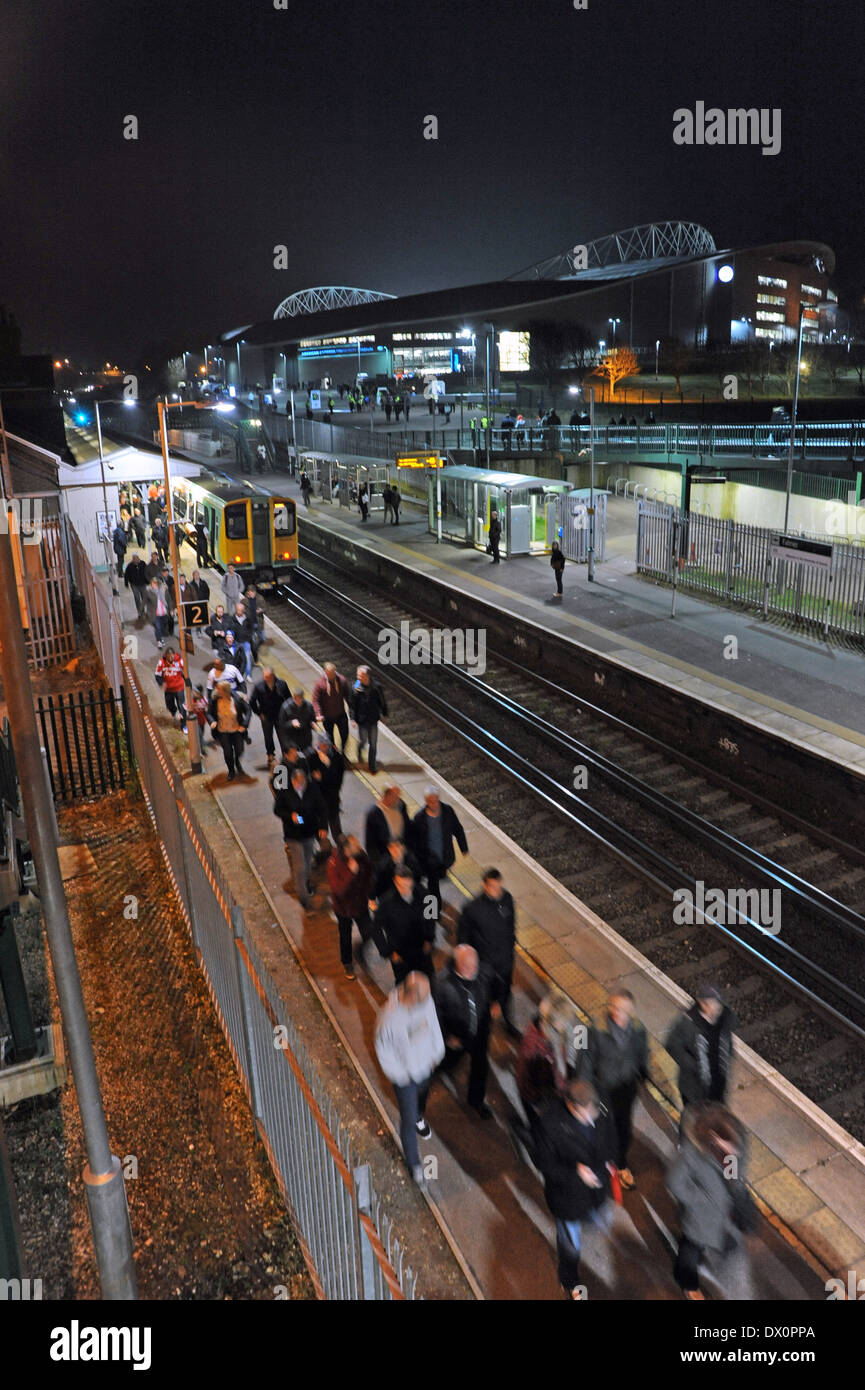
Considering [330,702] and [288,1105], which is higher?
[330,702]

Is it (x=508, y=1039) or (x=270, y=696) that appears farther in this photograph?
(x=270, y=696)

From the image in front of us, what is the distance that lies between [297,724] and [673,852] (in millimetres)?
4764

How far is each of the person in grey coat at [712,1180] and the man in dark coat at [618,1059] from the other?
71cm

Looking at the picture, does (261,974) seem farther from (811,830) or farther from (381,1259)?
(811,830)

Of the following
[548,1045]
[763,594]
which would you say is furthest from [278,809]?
[763,594]

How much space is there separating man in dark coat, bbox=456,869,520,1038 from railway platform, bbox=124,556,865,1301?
2.56ft

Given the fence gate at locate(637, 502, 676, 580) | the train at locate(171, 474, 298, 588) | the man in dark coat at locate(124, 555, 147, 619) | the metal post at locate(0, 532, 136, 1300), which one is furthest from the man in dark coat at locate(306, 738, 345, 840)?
the train at locate(171, 474, 298, 588)

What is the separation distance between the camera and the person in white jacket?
221 inches

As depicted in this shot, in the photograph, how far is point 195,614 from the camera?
13875 mm

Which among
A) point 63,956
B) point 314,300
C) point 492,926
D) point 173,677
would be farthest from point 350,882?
point 314,300

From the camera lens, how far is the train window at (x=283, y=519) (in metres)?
25.1

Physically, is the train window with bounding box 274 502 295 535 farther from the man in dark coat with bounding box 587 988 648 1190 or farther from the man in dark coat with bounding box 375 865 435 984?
the man in dark coat with bounding box 587 988 648 1190

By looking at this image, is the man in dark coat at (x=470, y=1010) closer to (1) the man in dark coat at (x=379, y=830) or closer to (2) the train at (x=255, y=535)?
(1) the man in dark coat at (x=379, y=830)

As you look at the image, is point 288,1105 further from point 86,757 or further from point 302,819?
point 86,757
